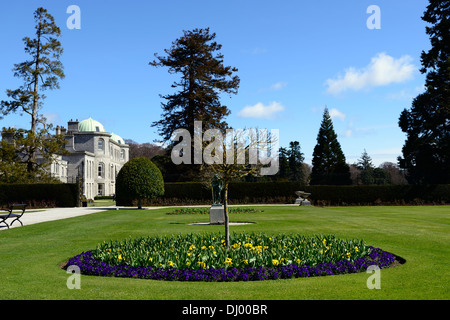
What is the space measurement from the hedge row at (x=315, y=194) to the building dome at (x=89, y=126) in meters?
34.5

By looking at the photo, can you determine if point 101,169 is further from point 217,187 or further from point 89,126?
point 217,187

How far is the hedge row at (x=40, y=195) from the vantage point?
3328 cm

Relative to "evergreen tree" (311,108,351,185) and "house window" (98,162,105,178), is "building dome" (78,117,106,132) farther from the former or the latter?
"evergreen tree" (311,108,351,185)

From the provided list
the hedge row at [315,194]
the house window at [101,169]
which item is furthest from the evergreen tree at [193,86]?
the house window at [101,169]

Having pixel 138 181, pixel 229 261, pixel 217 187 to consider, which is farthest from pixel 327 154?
pixel 229 261

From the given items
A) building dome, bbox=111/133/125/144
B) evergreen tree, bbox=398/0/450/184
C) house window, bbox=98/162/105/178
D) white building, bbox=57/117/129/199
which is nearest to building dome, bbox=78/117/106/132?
white building, bbox=57/117/129/199

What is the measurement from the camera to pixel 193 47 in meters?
40.7

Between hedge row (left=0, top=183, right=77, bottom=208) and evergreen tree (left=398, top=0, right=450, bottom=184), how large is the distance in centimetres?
3237

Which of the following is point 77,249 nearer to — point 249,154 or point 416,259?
point 249,154

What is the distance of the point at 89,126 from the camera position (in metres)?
64.6

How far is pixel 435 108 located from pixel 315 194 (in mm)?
15897

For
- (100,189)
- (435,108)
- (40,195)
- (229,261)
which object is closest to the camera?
(229,261)
